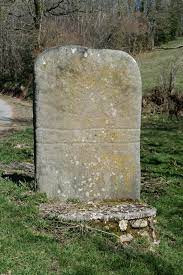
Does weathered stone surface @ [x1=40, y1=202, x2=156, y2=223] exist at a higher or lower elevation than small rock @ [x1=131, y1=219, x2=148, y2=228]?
higher

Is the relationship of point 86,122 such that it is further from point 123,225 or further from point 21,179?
point 21,179

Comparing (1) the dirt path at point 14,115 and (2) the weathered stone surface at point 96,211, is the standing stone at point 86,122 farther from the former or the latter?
(1) the dirt path at point 14,115

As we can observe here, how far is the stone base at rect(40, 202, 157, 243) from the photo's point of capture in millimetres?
6500

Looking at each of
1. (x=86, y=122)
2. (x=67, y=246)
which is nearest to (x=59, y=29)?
(x=86, y=122)

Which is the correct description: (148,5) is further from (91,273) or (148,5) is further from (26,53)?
(91,273)

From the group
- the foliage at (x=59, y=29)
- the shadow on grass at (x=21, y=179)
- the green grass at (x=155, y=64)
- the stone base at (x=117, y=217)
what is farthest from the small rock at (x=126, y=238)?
the foliage at (x=59, y=29)

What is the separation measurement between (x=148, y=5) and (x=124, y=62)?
53.9 metres

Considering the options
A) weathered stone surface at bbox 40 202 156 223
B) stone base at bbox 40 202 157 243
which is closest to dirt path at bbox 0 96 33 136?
weathered stone surface at bbox 40 202 156 223

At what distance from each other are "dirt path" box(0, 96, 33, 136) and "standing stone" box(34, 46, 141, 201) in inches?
446

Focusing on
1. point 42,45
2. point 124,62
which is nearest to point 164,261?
point 124,62

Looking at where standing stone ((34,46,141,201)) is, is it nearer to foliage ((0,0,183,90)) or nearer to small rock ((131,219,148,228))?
small rock ((131,219,148,228))

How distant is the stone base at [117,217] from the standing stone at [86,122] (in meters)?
0.47

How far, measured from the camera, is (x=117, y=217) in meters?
6.53

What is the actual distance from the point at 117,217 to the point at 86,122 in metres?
1.46
